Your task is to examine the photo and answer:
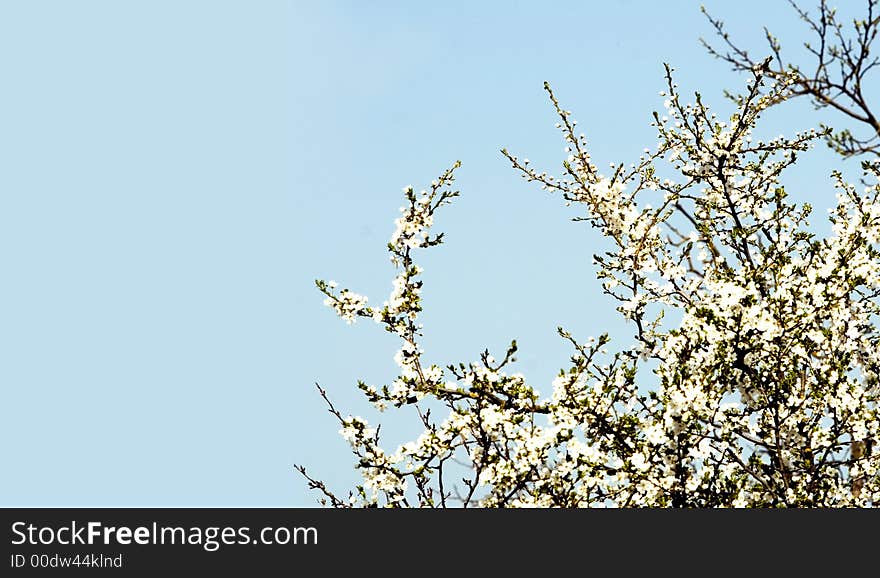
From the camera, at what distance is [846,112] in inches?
467

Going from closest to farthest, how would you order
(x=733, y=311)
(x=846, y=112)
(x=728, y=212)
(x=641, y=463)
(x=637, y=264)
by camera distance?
(x=641, y=463) → (x=733, y=311) → (x=637, y=264) → (x=728, y=212) → (x=846, y=112)

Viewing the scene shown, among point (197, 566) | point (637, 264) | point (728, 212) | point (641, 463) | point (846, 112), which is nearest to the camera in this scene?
point (197, 566)

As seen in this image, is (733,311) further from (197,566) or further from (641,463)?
(197,566)

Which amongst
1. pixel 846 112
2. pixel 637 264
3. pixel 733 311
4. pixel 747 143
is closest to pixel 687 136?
pixel 747 143

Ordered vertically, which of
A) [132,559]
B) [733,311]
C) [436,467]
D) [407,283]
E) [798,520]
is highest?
[407,283]

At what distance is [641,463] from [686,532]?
799 mm

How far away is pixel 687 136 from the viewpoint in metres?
9.54

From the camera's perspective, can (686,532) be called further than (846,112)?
No

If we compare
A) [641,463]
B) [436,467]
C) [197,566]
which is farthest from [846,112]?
[197,566]

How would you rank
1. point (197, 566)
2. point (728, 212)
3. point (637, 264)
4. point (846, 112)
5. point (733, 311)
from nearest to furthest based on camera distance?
point (197, 566) → point (733, 311) → point (637, 264) → point (728, 212) → point (846, 112)

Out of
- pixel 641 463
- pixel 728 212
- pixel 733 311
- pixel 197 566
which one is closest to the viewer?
pixel 197 566

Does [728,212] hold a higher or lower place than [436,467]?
higher

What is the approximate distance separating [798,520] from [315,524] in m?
3.52

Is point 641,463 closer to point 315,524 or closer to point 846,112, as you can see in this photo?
point 315,524
